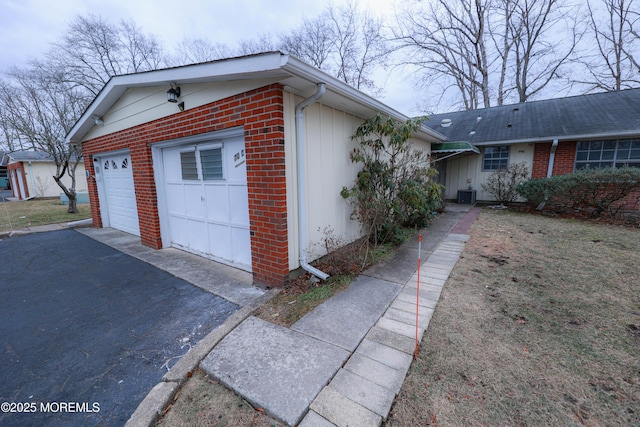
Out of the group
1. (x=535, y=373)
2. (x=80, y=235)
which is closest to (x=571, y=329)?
(x=535, y=373)

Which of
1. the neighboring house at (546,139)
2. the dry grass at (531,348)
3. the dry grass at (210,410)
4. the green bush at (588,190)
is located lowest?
the dry grass at (210,410)

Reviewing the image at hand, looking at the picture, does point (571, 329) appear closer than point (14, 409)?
No

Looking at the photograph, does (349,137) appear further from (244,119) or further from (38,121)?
(38,121)

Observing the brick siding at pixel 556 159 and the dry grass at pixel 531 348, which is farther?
the brick siding at pixel 556 159

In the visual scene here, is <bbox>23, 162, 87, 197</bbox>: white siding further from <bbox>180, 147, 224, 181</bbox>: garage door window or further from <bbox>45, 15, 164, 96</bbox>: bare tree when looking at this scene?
<bbox>180, 147, 224, 181</bbox>: garage door window

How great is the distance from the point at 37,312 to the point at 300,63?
411cm

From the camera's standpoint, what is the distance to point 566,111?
1016 cm

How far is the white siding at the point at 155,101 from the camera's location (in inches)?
134

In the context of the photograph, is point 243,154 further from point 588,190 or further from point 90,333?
point 588,190

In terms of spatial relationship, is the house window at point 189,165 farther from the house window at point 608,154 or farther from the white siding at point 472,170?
the house window at point 608,154

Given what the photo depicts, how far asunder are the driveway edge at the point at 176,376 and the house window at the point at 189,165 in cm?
267

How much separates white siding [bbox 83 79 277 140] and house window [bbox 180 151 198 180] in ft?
2.25

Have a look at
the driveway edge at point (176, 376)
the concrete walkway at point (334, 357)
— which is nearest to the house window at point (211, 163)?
the driveway edge at point (176, 376)

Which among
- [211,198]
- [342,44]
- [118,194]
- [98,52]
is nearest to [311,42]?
[342,44]
